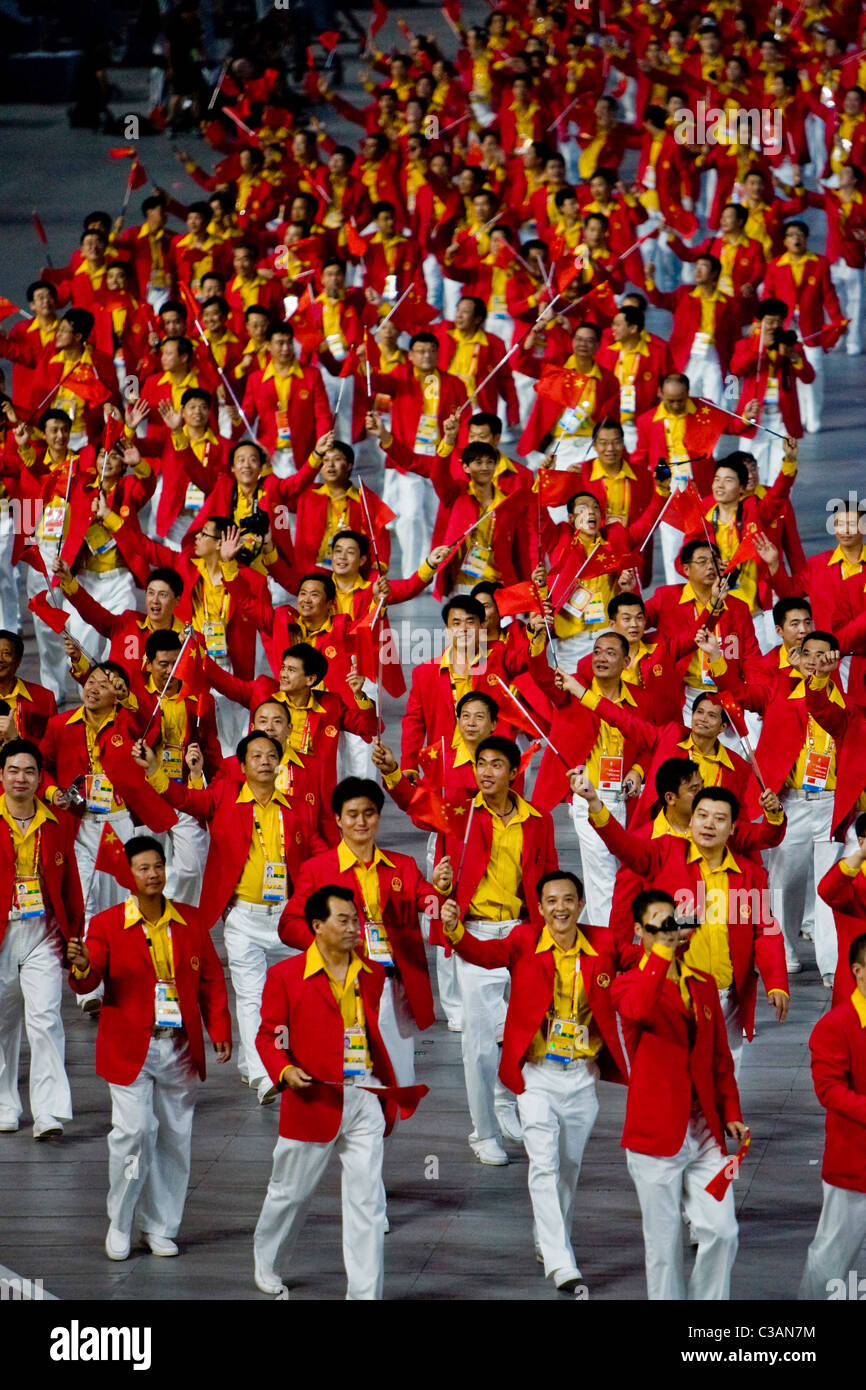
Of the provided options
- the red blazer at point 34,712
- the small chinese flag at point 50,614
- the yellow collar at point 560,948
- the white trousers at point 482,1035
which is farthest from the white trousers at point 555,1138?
the small chinese flag at point 50,614

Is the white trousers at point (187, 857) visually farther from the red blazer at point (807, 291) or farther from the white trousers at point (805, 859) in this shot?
the red blazer at point (807, 291)

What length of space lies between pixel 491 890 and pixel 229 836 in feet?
3.95

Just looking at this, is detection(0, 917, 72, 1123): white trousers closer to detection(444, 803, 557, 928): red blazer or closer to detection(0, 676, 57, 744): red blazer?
detection(0, 676, 57, 744): red blazer

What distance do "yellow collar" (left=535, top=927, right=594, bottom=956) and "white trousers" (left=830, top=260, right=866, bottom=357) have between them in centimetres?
1337

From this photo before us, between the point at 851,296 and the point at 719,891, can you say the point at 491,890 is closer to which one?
the point at 719,891

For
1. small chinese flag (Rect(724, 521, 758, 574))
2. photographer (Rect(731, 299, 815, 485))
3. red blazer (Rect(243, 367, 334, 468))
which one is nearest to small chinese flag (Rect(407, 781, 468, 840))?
small chinese flag (Rect(724, 521, 758, 574))

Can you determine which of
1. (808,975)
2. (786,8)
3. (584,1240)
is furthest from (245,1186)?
(786,8)

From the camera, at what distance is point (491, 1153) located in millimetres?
9750

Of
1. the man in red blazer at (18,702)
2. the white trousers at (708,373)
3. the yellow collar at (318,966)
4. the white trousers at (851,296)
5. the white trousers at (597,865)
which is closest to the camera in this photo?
the yellow collar at (318,966)

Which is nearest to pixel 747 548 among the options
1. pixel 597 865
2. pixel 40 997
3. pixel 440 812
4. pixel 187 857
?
pixel 597 865

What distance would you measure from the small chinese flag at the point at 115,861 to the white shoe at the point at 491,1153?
5.84ft

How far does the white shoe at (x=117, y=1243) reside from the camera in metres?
9.03

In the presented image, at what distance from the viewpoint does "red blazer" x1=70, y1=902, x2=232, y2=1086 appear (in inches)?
355
